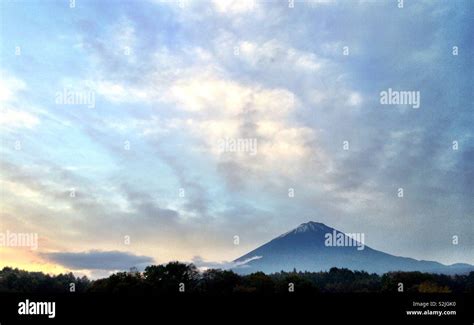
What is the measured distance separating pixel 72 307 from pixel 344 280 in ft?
118

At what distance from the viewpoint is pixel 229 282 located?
48.7 metres

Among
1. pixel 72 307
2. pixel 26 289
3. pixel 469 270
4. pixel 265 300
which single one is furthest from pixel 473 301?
pixel 26 289

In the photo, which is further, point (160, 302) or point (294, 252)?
point (294, 252)

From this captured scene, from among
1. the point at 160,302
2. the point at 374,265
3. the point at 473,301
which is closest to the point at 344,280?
the point at 374,265

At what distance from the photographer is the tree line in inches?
1802

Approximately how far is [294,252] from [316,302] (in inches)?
1564

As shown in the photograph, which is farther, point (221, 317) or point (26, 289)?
point (26, 289)

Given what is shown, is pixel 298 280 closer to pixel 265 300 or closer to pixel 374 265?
pixel 374 265

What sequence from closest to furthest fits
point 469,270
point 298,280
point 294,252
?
point 469,270, point 298,280, point 294,252

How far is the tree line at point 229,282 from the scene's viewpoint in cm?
4578

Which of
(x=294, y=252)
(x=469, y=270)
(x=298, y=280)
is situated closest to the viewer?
(x=469, y=270)

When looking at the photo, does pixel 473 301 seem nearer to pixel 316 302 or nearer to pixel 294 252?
pixel 316 302

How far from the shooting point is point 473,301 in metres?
22.3

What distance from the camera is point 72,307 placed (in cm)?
2159
